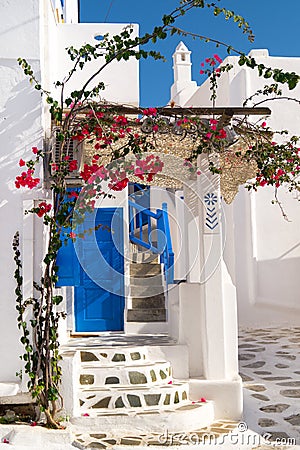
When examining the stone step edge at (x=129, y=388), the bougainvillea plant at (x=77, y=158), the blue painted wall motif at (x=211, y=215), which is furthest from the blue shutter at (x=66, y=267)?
the blue painted wall motif at (x=211, y=215)

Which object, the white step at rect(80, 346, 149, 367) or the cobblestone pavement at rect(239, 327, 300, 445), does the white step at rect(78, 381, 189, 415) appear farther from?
the cobblestone pavement at rect(239, 327, 300, 445)

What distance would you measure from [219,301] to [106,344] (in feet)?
5.76

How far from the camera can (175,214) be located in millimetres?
12734

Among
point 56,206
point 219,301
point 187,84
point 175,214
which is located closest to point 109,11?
point 56,206

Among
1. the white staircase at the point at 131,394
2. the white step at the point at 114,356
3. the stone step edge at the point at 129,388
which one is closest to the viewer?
the white staircase at the point at 131,394

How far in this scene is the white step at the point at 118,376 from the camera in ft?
22.1

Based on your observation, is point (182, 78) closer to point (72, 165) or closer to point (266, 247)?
point (266, 247)

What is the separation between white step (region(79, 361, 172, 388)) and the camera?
6.75 metres

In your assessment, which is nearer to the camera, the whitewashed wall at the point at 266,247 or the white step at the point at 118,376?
the white step at the point at 118,376

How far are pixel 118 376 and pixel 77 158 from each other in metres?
2.55

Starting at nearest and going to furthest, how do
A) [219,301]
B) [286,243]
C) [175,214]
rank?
[219,301] → [175,214] → [286,243]

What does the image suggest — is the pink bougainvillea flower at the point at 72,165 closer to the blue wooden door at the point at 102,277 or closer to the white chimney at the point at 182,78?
the blue wooden door at the point at 102,277

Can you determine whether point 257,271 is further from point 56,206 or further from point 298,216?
point 56,206

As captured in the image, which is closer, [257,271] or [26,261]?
[26,261]
